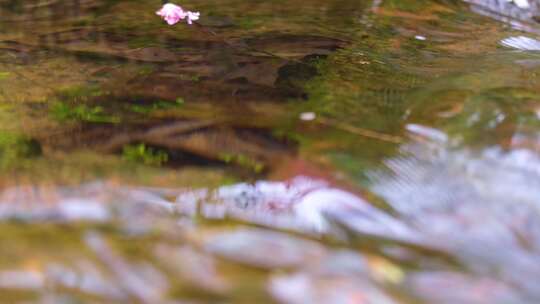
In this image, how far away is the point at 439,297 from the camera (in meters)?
1.21

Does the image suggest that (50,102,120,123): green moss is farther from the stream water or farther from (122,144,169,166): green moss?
(122,144,169,166): green moss

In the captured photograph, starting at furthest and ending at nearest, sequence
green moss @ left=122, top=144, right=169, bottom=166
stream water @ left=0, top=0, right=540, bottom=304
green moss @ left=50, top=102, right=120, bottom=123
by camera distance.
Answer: green moss @ left=50, top=102, right=120, bottom=123, green moss @ left=122, top=144, right=169, bottom=166, stream water @ left=0, top=0, right=540, bottom=304

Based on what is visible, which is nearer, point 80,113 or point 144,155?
point 144,155

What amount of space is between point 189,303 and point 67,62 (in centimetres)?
175

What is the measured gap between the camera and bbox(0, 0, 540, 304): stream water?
1259 mm

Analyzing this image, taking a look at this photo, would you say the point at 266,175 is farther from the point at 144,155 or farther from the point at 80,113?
the point at 80,113

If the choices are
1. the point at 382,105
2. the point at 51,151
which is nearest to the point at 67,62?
the point at 51,151

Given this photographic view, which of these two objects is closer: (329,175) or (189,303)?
(189,303)

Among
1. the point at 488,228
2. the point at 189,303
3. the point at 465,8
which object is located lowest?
the point at 189,303

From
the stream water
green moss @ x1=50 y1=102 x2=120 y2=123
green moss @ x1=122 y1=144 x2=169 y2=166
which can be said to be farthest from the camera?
green moss @ x1=50 y1=102 x2=120 y2=123

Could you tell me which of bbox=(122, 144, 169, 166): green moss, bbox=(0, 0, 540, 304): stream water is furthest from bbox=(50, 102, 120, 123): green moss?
bbox=(122, 144, 169, 166): green moss

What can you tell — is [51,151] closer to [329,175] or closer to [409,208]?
[329,175]

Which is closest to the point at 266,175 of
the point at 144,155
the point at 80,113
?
the point at 144,155

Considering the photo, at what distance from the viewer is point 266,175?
1.59 metres
